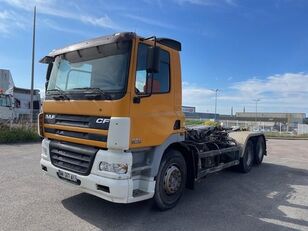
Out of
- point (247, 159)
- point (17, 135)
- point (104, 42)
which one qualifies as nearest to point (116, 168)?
point (104, 42)

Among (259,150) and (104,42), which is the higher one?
(104,42)

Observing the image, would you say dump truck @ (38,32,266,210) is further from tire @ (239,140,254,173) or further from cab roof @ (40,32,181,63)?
tire @ (239,140,254,173)

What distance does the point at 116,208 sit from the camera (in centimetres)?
566

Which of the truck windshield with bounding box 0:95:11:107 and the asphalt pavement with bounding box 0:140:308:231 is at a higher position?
the truck windshield with bounding box 0:95:11:107

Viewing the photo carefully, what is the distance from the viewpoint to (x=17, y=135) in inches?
618

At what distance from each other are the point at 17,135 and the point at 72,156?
38.2ft

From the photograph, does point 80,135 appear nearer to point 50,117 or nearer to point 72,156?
point 72,156

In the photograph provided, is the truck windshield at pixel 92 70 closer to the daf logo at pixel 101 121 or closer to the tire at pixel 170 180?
the daf logo at pixel 101 121

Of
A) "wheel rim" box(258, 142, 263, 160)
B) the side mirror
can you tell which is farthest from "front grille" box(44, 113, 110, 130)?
"wheel rim" box(258, 142, 263, 160)

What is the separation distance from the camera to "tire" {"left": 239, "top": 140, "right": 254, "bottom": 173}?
9.33m

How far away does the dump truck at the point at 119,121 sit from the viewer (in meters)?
4.79

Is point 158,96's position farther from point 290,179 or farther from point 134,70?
point 290,179

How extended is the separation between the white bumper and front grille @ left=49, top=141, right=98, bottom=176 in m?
0.10

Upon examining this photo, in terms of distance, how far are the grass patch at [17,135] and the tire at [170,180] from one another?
1158cm
